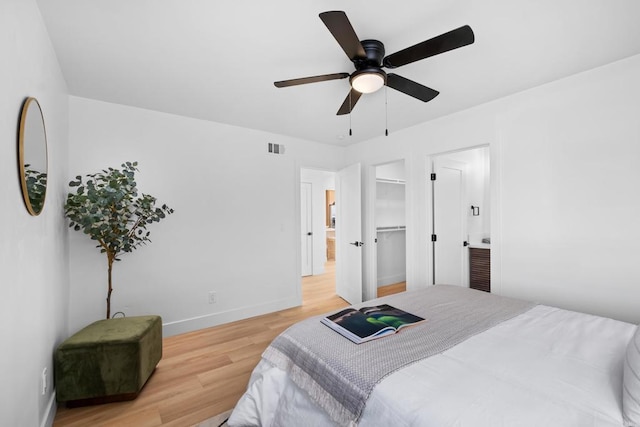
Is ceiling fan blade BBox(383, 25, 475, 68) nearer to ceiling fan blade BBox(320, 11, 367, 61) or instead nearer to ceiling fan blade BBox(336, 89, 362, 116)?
ceiling fan blade BBox(320, 11, 367, 61)

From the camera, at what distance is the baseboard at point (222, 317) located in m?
3.16

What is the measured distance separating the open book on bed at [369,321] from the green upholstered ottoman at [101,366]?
1.45 m

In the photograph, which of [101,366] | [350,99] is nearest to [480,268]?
[350,99]

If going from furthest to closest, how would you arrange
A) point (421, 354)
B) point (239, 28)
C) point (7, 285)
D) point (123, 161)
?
point (123, 161) < point (239, 28) < point (421, 354) < point (7, 285)

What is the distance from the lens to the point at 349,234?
4309 mm

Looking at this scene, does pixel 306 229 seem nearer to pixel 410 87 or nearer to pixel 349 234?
pixel 349 234

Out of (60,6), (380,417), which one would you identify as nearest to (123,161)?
(60,6)

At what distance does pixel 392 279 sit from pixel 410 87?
12.9 feet

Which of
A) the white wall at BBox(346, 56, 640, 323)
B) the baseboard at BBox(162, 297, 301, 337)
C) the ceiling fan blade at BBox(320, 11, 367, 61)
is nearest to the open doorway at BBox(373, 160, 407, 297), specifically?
the baseboard at BBox(162, 297, 301, 337)

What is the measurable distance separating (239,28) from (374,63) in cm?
86

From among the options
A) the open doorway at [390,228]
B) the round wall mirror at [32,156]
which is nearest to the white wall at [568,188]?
the open doorway at [390,228]

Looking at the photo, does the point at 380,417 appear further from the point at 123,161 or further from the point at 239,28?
the point at 123,161

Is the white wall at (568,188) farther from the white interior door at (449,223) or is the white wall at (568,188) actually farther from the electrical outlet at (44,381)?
Answer: the electrical outlet at (44,381)

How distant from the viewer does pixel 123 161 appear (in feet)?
9.59
